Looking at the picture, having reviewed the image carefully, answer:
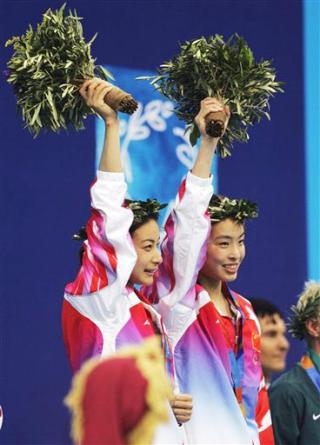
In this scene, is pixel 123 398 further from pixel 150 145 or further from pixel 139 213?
pixel 150 145

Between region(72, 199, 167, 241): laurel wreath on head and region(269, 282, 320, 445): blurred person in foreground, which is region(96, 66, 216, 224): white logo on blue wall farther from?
region(72, 199, 167, 241): laurel wreath on head

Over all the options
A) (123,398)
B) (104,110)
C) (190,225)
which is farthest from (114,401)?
(190,225)

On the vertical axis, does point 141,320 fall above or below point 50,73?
below

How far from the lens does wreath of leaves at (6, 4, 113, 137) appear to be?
3627 mm

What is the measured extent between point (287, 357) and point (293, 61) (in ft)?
5.07

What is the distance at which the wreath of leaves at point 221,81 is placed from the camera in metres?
3.89

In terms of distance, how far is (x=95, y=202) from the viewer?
139 inches

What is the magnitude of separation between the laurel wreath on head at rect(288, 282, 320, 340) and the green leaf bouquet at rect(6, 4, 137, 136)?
184cm

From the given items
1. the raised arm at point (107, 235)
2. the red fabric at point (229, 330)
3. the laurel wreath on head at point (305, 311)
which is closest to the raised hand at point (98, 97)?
the raised arm at point (107, 235)

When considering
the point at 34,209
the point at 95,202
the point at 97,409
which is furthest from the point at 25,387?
the point at 97,409

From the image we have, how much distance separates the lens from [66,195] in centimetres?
495

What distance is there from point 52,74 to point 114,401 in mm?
1982

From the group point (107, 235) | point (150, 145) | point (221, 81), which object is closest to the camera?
point (107, 235)

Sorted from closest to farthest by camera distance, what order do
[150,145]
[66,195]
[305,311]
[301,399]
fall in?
[301,399], [66,195], [305,311], [150,145]
